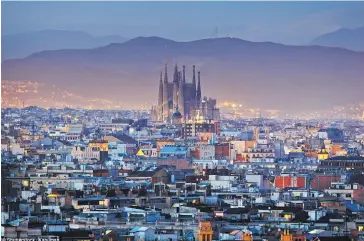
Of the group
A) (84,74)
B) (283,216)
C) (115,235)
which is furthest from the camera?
(84,74)

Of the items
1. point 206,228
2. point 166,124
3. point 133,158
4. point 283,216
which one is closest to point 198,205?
point 283,216

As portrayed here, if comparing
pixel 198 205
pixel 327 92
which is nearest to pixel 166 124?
pixel 327 92

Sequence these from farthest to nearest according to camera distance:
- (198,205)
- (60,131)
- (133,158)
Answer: (60,131)
(133,158)
(198,205)

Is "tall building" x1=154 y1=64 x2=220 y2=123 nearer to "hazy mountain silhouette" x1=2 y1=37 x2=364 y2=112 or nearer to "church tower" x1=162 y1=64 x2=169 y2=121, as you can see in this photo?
"church tower" x1=162 y1=64 x2=169 y2=121

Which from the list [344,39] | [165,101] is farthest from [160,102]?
[344,39]

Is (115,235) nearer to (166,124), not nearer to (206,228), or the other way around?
(206,228)

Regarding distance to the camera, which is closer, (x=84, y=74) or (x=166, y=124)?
(x=166, y=124)
